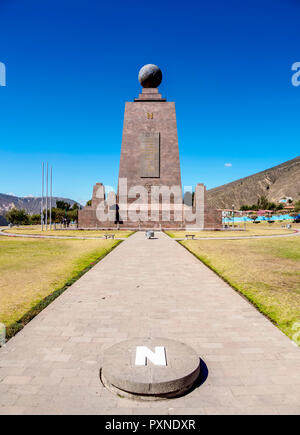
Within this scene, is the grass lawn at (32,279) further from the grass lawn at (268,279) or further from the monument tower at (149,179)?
the monument tower at (149,179)

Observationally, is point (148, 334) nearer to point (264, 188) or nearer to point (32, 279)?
point (32, 279)

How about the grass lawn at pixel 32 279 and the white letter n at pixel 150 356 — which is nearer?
the white letter n at pixel 150 356

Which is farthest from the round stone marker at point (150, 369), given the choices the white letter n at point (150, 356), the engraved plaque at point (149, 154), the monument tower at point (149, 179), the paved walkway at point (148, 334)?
the engraved plaque at point (149, 154)

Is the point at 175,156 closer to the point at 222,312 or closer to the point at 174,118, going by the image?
the point at 174,118

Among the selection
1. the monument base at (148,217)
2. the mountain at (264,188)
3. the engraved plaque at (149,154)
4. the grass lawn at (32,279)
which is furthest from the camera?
the mountain at (264,188)

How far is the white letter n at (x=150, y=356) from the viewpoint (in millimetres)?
3857

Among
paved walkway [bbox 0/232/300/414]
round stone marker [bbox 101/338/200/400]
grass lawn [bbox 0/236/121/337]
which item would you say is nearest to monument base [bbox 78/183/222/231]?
grass lawn [bbox 0/236/121/337]

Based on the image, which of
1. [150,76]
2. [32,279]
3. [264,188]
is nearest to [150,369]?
[32,279]

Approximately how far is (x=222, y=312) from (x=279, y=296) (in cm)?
208

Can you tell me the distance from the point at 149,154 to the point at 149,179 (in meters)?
3.56

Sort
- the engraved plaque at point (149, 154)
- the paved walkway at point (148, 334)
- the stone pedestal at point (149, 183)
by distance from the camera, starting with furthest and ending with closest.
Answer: the engraved plaque at point (149, 154) < the stone pedestal at point (149, 183) < the paved walkway at point (148, 334)

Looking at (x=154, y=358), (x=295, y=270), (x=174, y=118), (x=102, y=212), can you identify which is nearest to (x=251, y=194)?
(x=174, y=118)

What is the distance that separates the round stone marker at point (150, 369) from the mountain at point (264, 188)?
129 meters

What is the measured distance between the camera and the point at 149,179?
39.2 metres
